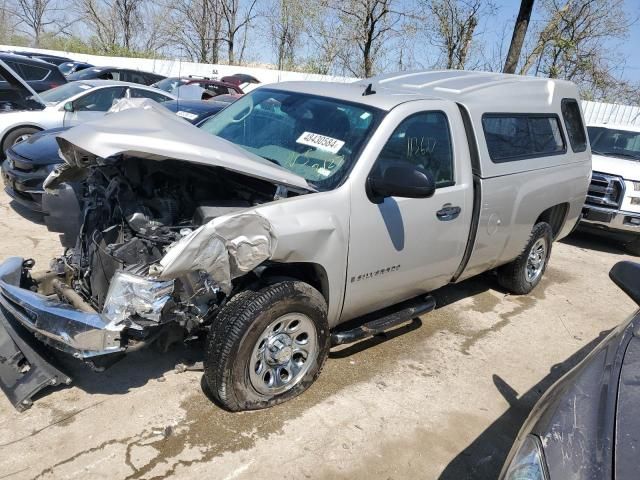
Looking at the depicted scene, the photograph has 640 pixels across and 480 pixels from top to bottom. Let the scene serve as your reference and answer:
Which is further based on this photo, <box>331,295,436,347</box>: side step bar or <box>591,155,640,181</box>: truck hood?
<box>591,155,640,181</box>: truck hood

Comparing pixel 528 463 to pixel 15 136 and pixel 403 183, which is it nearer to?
pixel 403 183

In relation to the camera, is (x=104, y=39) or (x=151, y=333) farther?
(x=104, y=39)

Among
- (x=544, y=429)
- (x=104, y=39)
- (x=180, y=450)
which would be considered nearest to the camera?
(x=544, y=429)

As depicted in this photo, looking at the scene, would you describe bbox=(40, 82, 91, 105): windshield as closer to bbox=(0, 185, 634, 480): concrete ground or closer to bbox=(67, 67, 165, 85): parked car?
bbox=(0, 185, 634, 480): concrete ground

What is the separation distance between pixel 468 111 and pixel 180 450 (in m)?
3.18

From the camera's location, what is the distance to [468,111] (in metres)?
4.15

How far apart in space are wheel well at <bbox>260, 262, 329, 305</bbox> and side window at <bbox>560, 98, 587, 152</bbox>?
351 centimetres

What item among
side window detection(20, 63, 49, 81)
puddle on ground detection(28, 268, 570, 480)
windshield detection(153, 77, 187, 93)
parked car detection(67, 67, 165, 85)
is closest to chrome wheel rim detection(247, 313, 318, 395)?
puddle on ground detection(28, 268, 570, 480)

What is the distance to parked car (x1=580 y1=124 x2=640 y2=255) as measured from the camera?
788 centimetres

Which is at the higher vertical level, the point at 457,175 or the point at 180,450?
the point at 457,175

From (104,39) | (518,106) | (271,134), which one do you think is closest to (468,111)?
(518,106)

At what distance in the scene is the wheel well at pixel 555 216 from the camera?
5.47m

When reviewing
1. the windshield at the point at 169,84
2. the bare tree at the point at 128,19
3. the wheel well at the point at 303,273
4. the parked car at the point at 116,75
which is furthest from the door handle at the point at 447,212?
the bare tree at the point at 128,19

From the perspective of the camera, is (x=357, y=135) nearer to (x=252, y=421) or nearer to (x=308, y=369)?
(x=308, y=369)
